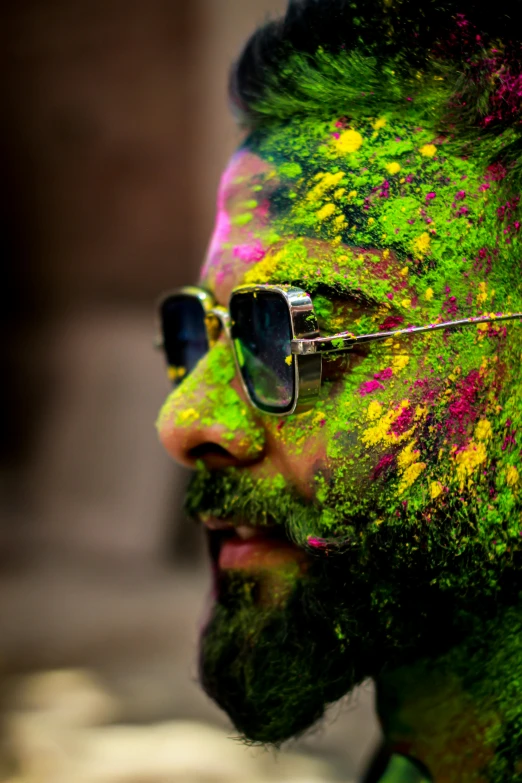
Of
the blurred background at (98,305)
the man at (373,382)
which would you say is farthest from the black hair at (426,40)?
the blurred background at (98,305)

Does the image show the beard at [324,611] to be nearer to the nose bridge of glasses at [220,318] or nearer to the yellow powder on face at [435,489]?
the yellow powder on face at [435,489]

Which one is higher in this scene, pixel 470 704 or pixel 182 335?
pixel 182 335

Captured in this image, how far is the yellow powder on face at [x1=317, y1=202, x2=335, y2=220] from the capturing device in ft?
3.91

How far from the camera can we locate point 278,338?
3.99 ft

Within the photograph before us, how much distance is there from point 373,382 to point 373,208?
250mm

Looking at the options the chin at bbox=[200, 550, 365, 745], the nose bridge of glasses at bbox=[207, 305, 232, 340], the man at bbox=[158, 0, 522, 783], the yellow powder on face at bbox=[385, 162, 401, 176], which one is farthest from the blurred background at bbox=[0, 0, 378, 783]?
the yellow powder on face at bbox=[385, 162, 401, 176]

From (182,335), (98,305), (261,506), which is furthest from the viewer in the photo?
(98,305)

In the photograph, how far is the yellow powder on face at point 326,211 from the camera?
1191mm

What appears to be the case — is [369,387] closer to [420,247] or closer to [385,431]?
[385,431]

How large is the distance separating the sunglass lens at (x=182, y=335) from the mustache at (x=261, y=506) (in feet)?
0.94

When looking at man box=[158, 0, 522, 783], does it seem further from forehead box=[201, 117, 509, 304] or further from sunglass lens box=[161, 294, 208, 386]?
sunglass lens box=[161, 294, 208, 386]

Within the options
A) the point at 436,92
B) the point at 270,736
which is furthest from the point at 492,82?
the point at 270,736

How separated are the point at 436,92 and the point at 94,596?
3241 mm

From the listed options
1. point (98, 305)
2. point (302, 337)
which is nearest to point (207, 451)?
point (302, 337)
